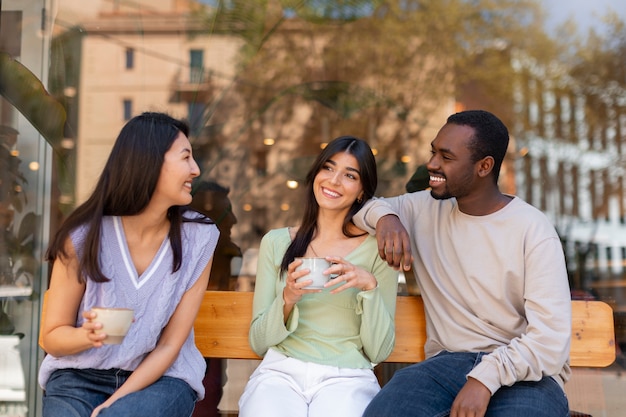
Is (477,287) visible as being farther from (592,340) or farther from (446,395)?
(592,340)

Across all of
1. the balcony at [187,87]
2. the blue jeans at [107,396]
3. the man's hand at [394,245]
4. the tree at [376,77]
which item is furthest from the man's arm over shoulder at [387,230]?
the balcony at [187,87]

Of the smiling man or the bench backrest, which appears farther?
the bench backrest

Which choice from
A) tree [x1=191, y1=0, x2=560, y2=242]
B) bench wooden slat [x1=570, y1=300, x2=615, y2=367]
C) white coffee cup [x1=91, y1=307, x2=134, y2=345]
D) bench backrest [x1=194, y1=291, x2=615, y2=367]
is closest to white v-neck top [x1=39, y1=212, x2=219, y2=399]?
white coffee cup [x1=91, y1=307, x2=134, y2=345]

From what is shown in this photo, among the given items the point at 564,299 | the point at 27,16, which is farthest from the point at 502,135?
the point at 27,16

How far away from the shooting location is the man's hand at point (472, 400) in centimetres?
165

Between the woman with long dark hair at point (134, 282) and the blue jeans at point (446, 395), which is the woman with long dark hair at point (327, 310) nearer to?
the blue jeans at point (446, 395)

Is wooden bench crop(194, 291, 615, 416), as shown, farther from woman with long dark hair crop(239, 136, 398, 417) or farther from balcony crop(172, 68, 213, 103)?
balcony crop(172, 68, 213, 103)

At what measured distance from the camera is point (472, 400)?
1664 millimetres

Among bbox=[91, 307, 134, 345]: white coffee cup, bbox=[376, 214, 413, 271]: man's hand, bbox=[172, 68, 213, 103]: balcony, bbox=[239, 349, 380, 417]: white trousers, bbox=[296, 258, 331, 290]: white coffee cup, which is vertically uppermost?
bbox=[172, 68, 213, 103]: balcony

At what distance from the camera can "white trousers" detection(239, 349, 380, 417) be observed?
5.84 ft

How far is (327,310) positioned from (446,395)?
1.41ft

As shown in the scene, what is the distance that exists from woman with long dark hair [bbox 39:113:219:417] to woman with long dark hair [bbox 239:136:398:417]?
0.23m

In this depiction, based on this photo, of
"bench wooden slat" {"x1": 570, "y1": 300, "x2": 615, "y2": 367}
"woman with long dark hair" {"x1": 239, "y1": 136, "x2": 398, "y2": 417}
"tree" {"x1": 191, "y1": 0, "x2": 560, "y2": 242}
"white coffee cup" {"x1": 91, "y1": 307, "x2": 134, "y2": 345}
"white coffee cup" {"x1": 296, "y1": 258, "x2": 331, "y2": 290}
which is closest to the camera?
"white coffee cup" {"x1": 91, "y1": 307, "x2": 134, "y2": 345}

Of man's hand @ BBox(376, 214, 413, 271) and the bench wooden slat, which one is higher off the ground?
man's hand @ BBox(376, 214, 413, 271)
